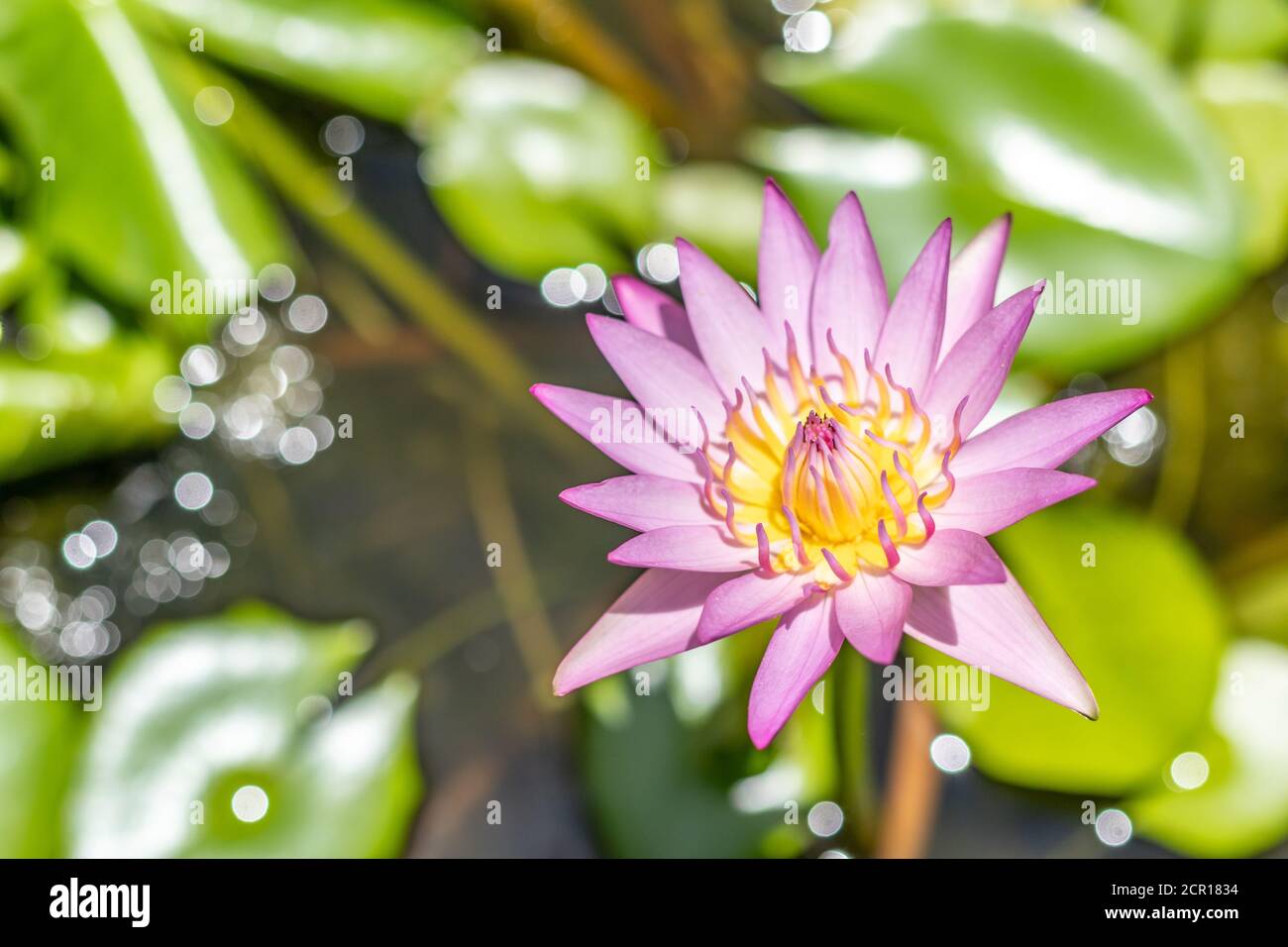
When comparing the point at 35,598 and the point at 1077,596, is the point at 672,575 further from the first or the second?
the point at 35,598

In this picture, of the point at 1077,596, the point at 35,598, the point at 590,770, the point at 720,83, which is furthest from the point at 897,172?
the point at 35,598

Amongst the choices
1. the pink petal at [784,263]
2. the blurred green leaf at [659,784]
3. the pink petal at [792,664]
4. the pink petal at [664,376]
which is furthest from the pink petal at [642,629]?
the blurred green leaf at [659,784]

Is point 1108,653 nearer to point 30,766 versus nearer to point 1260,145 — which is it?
point 1260,145

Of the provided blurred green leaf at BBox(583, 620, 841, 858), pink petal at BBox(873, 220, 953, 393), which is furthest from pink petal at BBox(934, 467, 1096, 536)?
blurred green leaf at BBox(583, 620, 841, 858)

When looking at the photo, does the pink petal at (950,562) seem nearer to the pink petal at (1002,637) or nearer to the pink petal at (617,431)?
the pink petal at (1002,637)

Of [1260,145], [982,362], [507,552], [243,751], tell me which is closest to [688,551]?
[982,362]

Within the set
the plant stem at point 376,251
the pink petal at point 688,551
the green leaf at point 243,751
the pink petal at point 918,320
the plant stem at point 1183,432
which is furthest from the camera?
the plant stem at point 376,251

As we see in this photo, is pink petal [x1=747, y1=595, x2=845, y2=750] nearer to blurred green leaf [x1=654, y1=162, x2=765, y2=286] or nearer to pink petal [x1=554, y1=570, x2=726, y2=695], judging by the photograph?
pink petal [x1=554, y1=570, x2=726, y2=695]
